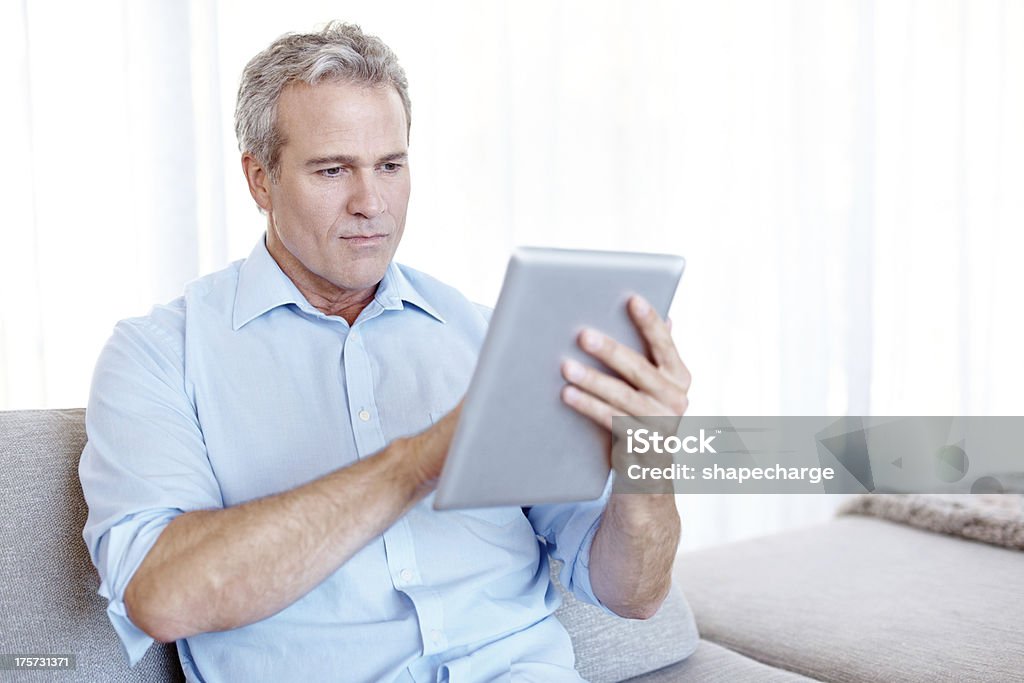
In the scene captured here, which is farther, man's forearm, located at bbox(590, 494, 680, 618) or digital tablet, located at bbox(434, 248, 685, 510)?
man's forearm, located at bbox(590, 494, 680, 618)

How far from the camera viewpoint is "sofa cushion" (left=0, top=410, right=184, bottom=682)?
3.90ft

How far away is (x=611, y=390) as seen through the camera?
975 millimetres

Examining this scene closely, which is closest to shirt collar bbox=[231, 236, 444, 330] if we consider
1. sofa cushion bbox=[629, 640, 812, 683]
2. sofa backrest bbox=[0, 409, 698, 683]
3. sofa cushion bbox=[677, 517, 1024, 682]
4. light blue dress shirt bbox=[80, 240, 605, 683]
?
light blue dress shirt bbox=[80, 240, 605, 683]

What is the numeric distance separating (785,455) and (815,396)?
222 millimetres

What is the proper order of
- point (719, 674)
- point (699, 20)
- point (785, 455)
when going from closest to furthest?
point (719, 674)
point (699, 20)
point (785, 455)

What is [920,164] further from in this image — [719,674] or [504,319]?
[504,319]

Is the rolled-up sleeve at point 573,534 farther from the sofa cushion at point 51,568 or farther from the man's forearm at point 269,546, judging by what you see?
the sofa cushion at point 51,568

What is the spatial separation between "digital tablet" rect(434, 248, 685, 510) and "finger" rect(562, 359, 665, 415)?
1 centimetres

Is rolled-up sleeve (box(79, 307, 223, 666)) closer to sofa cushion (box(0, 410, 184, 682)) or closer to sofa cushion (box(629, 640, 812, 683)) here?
sofa cushion (box(0, 410, 184, 682))

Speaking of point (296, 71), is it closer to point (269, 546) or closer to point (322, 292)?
point (322, 292)

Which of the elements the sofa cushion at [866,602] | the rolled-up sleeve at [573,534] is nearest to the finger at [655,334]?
the rolled-up sleeve at [573,534]

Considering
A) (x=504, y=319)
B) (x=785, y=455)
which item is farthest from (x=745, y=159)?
(x=504, y=319)

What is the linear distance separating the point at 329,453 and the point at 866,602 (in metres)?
1.10

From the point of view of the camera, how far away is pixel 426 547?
49.4 inches
